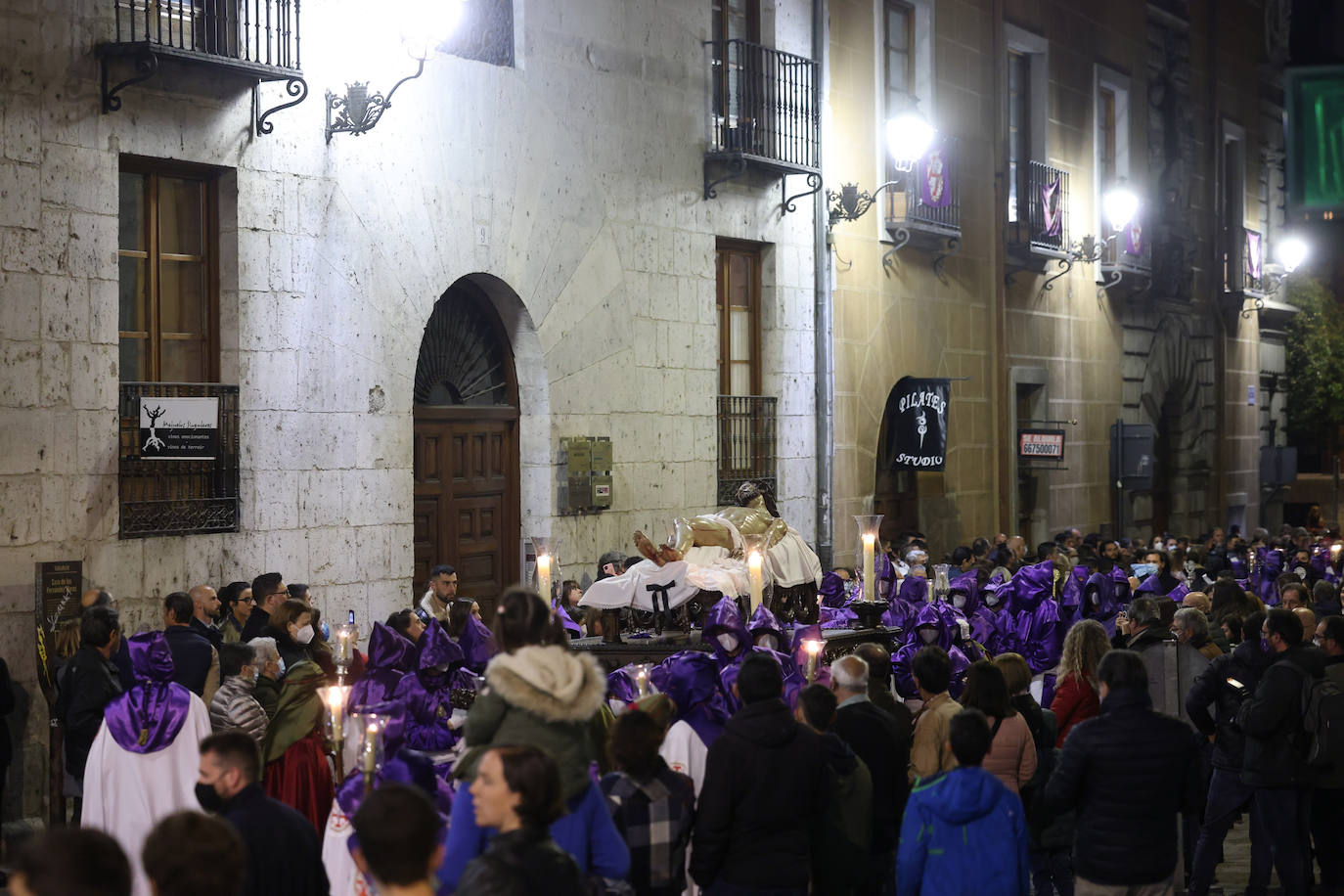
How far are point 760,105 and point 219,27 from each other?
22.4 ft

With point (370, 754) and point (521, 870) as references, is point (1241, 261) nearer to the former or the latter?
point (370, 754)

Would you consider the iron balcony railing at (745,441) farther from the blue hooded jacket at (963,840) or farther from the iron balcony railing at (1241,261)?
the iron balcony railing at (1241,261)

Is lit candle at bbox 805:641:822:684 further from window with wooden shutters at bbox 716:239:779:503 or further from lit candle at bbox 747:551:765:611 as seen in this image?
window with wooden shutters at bbox 716:239:779:503

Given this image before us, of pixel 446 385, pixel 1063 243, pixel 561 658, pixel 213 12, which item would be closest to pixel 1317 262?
pixel 1063 243

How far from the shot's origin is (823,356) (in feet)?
63.4

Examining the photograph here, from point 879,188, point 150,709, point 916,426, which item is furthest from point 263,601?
point 916,426

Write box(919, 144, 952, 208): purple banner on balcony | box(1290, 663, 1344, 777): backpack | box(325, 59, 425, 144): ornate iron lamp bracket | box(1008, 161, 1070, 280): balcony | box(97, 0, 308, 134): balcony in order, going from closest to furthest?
box(1290, 663, 1344, 777): backpack → box(97, 0, 308, 134): balcony → box(325, 59, 425, 144): ornate iron lamp bracket → box(919, 144, 952, 208): purple banner on balcony → box(1008, 161, 1070, 280): balcony

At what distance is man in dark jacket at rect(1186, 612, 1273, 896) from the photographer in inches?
365

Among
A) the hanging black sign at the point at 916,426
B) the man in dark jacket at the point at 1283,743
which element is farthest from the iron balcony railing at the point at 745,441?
the man in dark jacket at the point at 1283,743

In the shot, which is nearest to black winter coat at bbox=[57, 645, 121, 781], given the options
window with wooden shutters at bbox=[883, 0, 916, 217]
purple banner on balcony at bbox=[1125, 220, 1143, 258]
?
window with wooden shutters at bbox=[883, 0, 916, 217]

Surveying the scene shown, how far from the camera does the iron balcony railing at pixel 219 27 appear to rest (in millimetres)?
11969

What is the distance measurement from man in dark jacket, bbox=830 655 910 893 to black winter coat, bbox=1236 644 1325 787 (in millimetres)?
2560

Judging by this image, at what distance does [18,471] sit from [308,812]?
188 inches

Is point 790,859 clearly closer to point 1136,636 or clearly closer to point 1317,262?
point 1136,636
